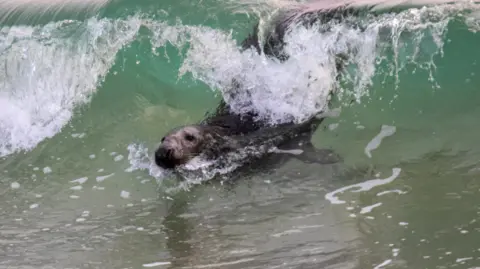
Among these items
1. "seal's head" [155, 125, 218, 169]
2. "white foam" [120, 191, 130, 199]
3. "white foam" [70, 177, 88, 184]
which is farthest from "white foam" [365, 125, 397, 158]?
"white foam" [70, 177, 88, 184]

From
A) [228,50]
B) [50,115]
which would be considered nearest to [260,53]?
[228,50]

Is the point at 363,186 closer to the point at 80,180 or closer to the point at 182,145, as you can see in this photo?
the point at 182,145

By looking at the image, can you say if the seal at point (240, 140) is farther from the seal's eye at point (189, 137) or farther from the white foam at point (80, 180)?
the white foam at point (80, 180)

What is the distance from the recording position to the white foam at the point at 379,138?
696 cm

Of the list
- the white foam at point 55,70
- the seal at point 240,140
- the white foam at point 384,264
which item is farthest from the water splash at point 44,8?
the white foam at point 384,264

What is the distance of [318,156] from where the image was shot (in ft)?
22.9

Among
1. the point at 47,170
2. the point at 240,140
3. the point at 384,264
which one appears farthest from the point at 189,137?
the point at 384,264

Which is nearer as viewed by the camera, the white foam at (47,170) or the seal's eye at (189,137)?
the seal's eye at (189,137)

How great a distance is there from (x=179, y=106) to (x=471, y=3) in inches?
168

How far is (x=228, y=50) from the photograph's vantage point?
28.8 ft

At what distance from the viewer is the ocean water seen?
16.0 ft

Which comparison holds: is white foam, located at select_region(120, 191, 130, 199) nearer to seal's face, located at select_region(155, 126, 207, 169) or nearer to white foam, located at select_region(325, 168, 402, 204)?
seal's face, located at select_region(155, 126, 207, 169)

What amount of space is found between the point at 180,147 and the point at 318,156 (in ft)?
4.88

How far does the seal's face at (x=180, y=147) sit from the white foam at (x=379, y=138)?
1.81 metres
